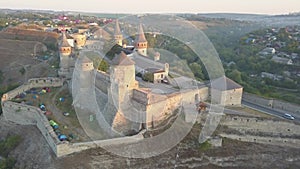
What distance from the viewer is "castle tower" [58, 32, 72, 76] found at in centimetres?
3359

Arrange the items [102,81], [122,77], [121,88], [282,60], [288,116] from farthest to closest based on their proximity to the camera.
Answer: [282,60], [288,116], [102,81], [121,88], [122,77]

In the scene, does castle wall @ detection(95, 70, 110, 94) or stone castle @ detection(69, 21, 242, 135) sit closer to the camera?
stone castle @ detection(69, 21, 242, 135)

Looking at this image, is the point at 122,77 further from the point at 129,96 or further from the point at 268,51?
the point at 268,51

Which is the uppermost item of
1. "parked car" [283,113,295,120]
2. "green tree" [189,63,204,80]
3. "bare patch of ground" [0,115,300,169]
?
"green tree" [189,63,204,80]

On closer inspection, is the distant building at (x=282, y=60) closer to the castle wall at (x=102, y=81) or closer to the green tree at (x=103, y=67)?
the green tree at (x=103, y=67)

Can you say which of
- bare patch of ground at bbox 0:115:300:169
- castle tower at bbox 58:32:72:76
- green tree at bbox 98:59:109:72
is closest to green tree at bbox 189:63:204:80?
green tree at bbox 98:59:109:72

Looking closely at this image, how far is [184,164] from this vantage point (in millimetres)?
22828

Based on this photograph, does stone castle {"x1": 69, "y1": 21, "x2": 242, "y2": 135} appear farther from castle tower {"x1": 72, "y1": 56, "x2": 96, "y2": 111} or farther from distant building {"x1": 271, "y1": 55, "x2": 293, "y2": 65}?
distant building {"x1": 271, "y1": 55, "x2": 293, "y2": 65}

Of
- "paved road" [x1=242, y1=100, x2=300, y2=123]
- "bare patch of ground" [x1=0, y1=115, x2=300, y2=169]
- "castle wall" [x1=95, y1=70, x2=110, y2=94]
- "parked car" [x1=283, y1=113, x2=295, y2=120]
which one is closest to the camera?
"bare patch of ground" [x1=0, y1=115, x2=300, y2=169]

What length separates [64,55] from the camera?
33688mm

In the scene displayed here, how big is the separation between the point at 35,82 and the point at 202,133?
18.6 m

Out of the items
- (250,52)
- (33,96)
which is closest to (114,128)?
(33,96)

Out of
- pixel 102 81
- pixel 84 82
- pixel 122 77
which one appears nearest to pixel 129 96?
pixel 122 77

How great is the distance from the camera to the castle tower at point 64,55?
1323 inches
